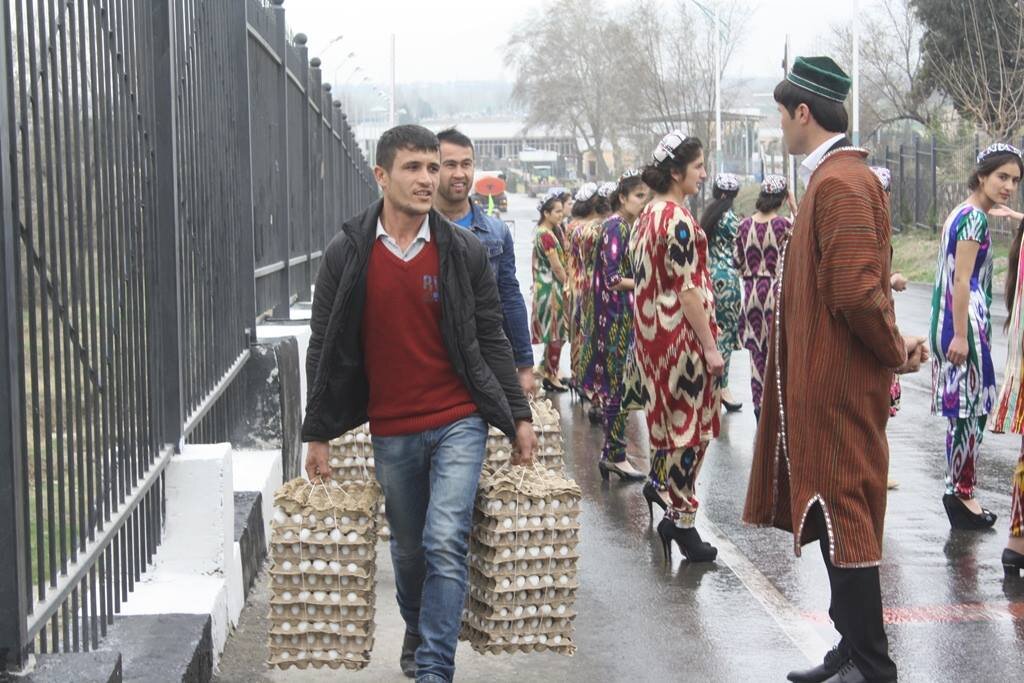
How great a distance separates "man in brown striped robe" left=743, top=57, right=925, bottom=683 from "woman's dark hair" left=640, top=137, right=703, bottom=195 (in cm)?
209

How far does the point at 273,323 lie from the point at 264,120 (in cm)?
127

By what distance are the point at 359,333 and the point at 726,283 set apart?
778cm

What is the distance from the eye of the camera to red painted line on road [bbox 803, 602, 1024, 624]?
20.9ft

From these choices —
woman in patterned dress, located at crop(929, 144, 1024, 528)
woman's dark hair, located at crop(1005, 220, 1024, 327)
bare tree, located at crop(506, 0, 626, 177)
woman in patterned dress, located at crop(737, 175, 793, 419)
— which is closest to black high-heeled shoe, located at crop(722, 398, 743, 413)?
woman in patterned dress, located at crop(737, 175, 793, 419)

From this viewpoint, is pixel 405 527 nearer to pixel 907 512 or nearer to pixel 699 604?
pixel 699 604

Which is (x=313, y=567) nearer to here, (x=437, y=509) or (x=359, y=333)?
(x=437, y=509)

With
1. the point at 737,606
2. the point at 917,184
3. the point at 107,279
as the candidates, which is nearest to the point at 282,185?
the point at 737,606


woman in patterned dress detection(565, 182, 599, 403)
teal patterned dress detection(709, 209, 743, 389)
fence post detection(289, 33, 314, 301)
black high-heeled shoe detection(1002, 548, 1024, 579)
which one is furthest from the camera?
woman in patterned dress detection(565, 182, 599, 403)

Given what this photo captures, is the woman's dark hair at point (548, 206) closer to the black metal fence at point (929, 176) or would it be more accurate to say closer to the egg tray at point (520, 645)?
the egg tray at point (520, 645)

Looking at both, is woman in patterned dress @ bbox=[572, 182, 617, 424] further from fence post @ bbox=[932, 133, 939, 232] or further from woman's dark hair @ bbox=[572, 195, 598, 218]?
fence post @ bbox=[932, 133, 939, 232]

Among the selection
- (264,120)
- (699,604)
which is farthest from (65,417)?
(264,120)

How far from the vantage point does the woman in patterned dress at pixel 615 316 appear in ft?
32.7

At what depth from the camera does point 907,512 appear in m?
8.71

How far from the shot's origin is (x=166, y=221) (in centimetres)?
544
